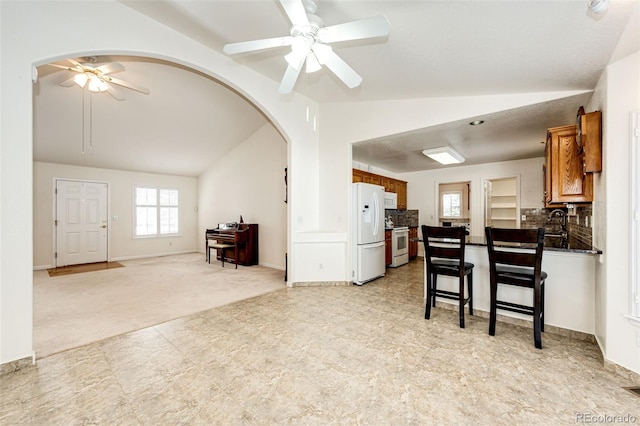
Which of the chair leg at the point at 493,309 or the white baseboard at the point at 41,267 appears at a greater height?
the chair leg at the point at 493,309

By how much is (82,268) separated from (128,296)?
3.42 metres

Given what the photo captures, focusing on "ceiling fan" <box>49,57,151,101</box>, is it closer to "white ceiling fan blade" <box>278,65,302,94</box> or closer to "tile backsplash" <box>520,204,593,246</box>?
"white ceiling fan blade" <box>278,65,302,94</box>

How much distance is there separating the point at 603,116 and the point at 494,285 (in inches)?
67.4

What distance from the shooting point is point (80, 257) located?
6695mm

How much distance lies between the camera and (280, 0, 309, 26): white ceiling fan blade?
1814mm

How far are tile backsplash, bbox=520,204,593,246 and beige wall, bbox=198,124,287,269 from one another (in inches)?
188

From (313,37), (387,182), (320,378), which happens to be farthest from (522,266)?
(387,182)

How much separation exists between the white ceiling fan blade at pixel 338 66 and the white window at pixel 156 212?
763cm

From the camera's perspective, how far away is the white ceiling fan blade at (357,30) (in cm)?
182

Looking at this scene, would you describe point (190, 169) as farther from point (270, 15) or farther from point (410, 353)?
point (410, 353)

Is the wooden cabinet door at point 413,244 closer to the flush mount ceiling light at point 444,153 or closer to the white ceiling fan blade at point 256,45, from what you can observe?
the flush mount ceiling light at point 444,153

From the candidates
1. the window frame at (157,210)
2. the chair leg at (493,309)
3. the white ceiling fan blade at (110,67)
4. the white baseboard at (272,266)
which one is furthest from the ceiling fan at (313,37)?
the window frame at (157,210)

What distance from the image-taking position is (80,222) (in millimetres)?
6727

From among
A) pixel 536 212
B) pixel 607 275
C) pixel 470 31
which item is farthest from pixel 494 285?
pixel 536 212
